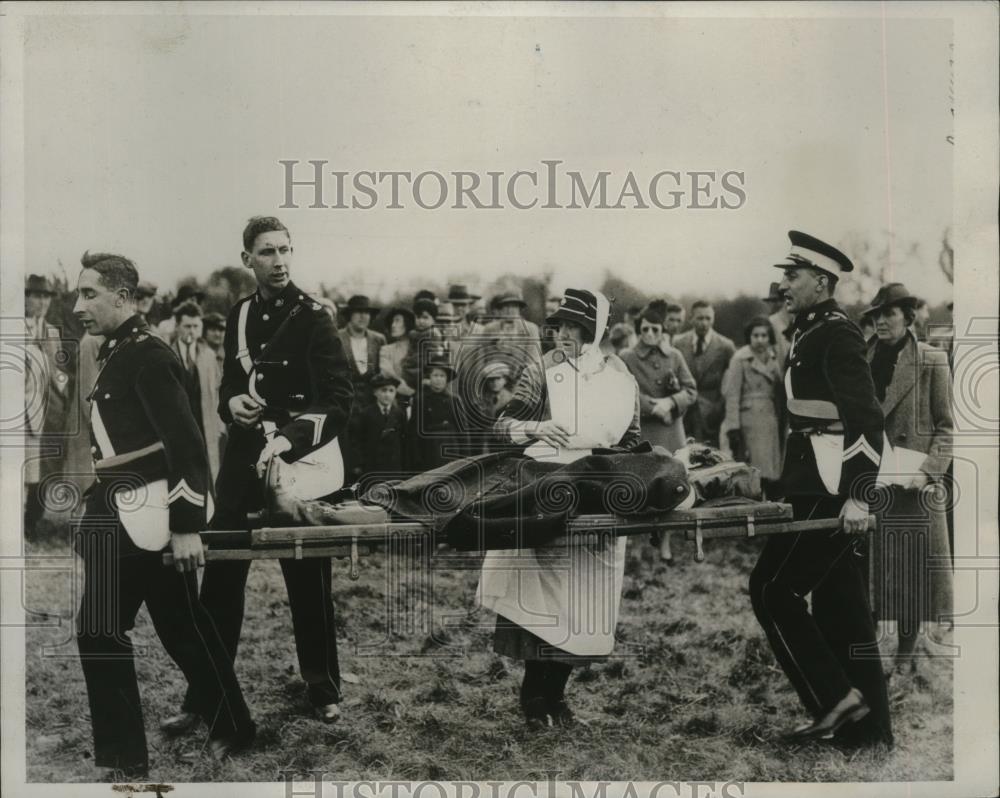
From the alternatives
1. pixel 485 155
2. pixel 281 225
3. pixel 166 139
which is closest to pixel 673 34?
pixel 485 155

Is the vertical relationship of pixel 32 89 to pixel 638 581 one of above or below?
above

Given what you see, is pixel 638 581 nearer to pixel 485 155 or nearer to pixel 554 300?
pixel 554 300

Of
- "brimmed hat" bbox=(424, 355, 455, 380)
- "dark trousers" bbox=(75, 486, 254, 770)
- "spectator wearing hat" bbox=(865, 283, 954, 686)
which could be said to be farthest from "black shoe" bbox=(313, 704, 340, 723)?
"spectator wearing hat" bbox=(865, 283, 954, 686)

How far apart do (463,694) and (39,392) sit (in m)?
2.29

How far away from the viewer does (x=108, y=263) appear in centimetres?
470

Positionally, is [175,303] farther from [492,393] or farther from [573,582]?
[573,582]

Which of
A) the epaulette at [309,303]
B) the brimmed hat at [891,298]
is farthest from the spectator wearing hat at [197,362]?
the brimmed hat at [891,298]

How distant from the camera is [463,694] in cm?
471

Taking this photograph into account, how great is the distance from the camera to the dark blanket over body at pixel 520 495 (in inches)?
182

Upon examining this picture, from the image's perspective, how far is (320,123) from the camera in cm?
471

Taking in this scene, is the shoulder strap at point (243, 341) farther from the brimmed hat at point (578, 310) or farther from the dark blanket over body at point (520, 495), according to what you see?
the brimmed hat at point (578, 310)

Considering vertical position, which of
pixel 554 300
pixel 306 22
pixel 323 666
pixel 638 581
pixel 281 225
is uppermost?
pixel 306 22

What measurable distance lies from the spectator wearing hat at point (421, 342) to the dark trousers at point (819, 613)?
66.8 inches

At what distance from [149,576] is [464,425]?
1.51 meters
